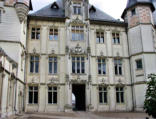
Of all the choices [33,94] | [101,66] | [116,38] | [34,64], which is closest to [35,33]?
[34,64]

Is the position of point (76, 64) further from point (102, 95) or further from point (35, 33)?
point (35, 33)

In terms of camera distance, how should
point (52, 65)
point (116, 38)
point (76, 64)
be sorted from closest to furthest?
point (52, 65) → point (76, 64) → point (116, 38)

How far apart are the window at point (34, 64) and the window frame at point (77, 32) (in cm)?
517

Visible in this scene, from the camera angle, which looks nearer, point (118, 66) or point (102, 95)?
point (102, 95)

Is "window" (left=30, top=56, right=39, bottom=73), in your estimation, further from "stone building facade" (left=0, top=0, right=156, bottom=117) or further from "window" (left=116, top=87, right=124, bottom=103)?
"window" (left=116, top=87, right=124, bottom=103)

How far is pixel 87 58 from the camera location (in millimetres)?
23141

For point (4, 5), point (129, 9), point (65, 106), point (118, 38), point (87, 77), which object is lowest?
point (65, 106)

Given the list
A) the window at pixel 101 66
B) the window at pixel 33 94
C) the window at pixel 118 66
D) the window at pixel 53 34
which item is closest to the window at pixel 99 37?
the window at pixel 101 66

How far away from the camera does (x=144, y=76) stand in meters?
22.3

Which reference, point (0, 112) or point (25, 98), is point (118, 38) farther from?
point (0, 112)

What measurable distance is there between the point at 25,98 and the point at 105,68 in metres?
10.2

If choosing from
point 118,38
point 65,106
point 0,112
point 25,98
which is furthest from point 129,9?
point 0,112

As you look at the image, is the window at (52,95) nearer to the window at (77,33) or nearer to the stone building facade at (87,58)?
the stone building facade at (87,58)

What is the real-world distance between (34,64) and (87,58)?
6.35 meters
